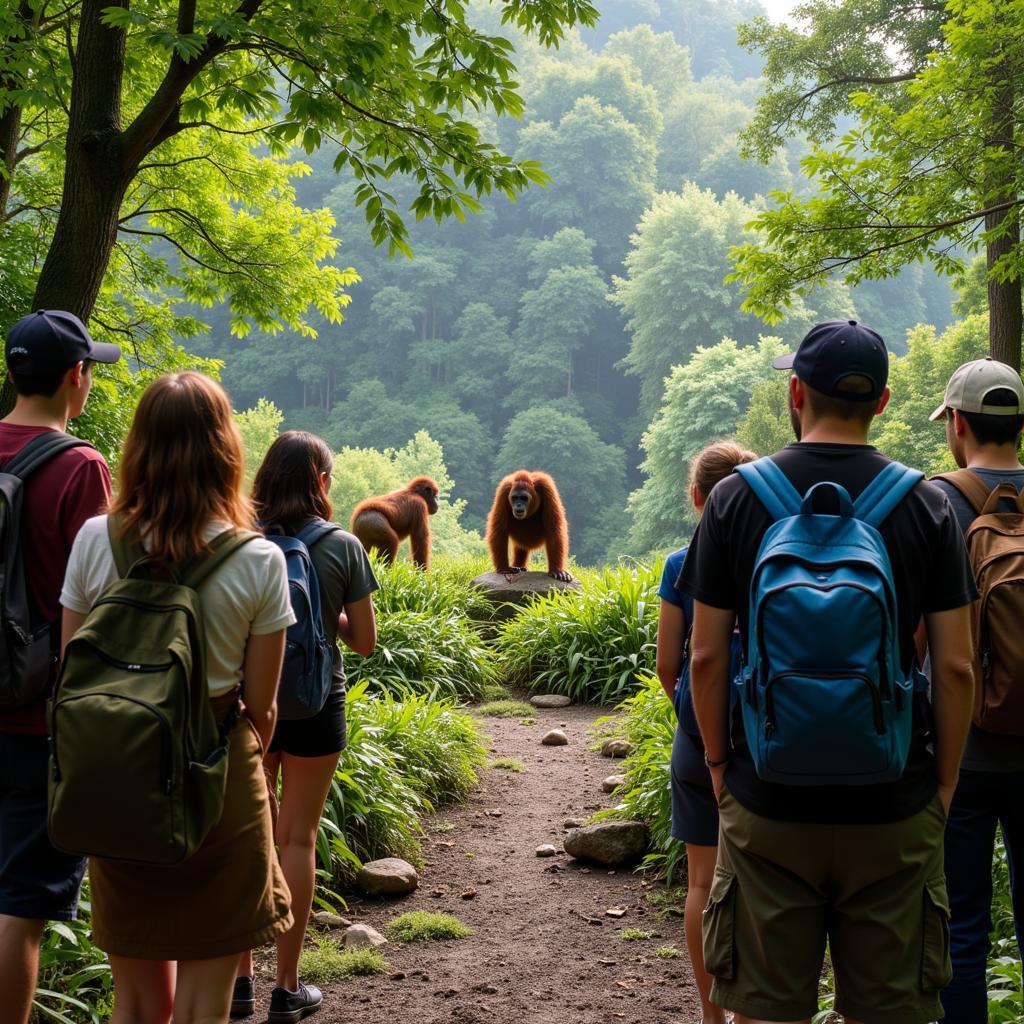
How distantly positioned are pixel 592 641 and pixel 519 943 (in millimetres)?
4967

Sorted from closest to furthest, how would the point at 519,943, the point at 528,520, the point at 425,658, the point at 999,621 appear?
1. the point at 999,621
2. the point at 519,943
3. the point at 425,658
4. the point at 528,520

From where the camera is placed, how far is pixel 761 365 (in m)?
45.2

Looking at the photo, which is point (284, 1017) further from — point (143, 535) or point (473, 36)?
point (473, 36)

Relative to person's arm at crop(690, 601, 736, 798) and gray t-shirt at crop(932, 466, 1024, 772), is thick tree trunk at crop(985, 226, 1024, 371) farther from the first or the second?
person's arm at crop(690, 601, 736, 798)

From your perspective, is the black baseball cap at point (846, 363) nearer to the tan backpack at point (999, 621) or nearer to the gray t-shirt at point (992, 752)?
the gray t-shirt at point (992, 752)

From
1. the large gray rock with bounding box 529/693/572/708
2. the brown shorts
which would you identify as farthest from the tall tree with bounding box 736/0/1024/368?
the brown shorts

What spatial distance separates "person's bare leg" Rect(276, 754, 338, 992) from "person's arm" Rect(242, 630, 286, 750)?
49.9 inches

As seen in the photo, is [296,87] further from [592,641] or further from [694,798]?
[592,641]

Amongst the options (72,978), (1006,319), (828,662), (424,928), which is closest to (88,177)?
(72,978)

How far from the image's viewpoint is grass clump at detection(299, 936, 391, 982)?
3898 millimetres

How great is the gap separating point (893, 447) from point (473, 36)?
87.1 ft

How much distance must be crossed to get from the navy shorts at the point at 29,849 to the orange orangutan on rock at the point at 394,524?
351 inches

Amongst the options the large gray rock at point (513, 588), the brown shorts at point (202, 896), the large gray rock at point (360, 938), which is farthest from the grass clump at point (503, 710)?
the brown shorts at point (202, 896)

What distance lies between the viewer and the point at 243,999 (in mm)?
3463
